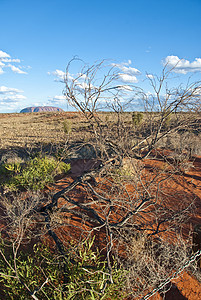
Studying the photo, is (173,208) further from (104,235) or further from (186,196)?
(104,235)

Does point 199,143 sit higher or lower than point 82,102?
lower

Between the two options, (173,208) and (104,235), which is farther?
(173,208)

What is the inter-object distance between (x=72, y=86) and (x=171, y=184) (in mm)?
4484

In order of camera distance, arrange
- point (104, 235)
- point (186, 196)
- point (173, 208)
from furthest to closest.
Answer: point (186, 196)
point (173, 208)
point (104, 235)

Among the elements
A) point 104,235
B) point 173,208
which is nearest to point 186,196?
point 173,208

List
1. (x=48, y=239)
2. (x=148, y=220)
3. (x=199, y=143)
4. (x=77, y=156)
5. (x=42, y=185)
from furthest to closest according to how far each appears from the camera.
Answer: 1. (x=77, y=156)
2. (x=199, y=143)
3. (x=42, y=185)
4. (x=148, y=220)
5. (x=48, y=239)

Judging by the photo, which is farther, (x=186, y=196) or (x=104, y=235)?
(x=186, y=196)

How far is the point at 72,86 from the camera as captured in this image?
331 centimetres

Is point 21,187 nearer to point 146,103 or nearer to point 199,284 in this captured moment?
point 146,103

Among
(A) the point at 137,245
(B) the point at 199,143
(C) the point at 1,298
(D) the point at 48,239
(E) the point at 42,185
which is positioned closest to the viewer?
(C) the point at 1,298

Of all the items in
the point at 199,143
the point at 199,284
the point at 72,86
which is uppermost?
the point at 72,86

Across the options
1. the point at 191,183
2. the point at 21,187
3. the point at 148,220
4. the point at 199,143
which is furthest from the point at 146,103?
the point at 199,143

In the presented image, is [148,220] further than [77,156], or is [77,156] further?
[77,156]

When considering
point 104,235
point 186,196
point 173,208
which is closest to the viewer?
point 104,235
